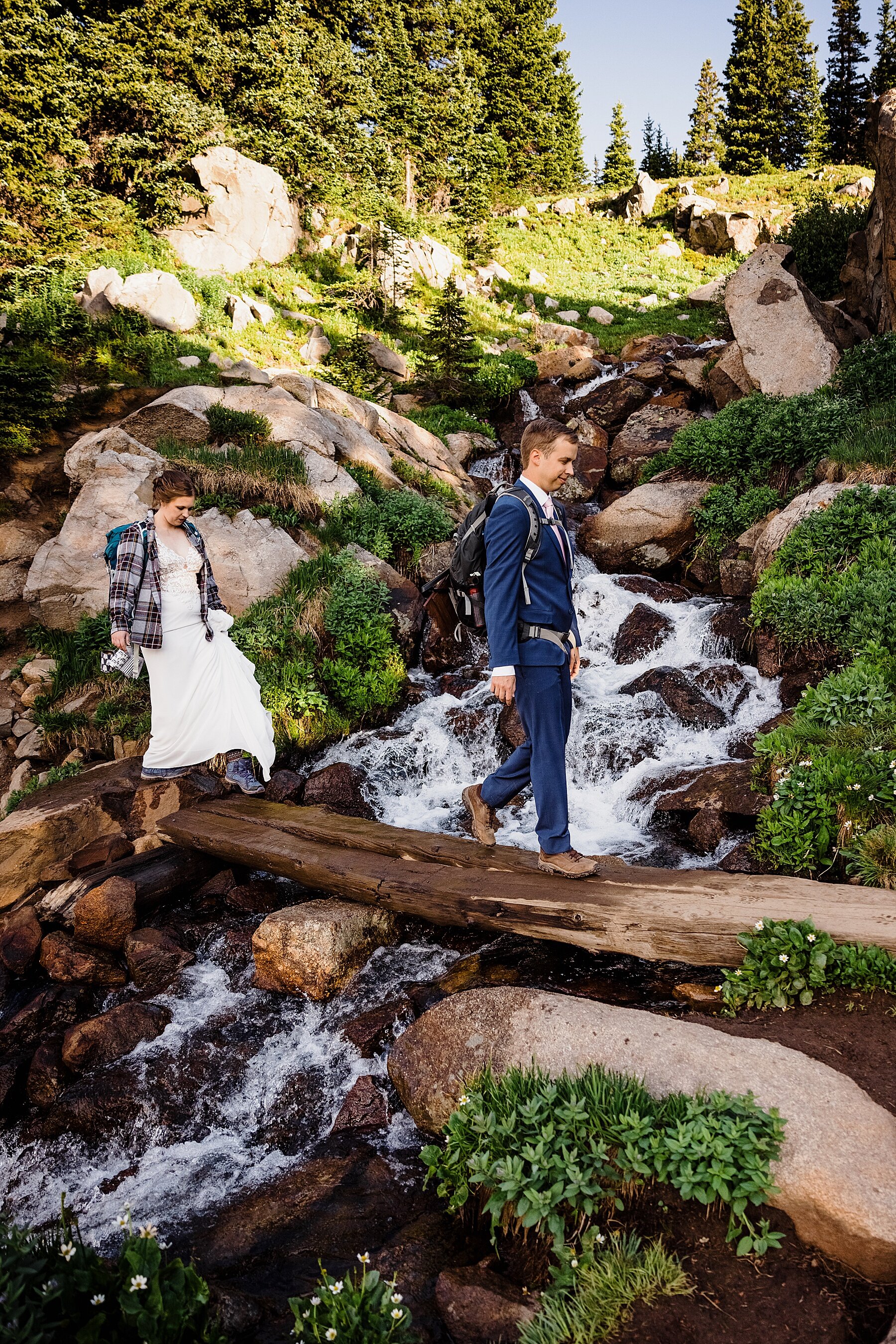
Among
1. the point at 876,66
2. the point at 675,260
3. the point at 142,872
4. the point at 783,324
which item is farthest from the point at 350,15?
the point at 142,872

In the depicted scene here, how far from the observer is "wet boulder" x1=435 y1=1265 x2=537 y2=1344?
2.77 meters

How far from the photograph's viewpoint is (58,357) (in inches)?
566

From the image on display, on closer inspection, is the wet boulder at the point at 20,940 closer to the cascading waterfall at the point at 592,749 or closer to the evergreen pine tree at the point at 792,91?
the cascading waterfall at the point at 592,749

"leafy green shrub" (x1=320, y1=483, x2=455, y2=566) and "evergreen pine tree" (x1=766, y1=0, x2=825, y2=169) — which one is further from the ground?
"evergreen pine tree" (x1=766, y1=0, x2=825, y2=169)

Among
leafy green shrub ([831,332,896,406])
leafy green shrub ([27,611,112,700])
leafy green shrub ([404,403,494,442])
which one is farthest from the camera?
leafy green shrub ([404,403,494,442])

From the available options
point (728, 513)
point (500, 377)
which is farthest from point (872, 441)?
point (500, 377)

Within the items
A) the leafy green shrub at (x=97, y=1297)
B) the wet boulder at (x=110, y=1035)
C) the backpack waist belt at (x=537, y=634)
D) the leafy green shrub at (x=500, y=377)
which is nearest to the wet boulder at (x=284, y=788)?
the wet boulder at (x=110, y=1035)

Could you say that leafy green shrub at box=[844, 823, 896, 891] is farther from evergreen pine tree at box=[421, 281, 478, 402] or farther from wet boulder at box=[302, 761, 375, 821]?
evergreen pine tree at box=[421, 281, 478, 402]

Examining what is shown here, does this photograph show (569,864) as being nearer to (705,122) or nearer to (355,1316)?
(355,1316)

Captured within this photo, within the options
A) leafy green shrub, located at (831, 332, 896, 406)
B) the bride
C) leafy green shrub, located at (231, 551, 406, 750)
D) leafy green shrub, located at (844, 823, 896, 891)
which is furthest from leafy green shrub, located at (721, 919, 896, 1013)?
leafy green shrub, located at (831, 332, 896, 406)

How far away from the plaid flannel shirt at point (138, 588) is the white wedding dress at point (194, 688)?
0.27 ft

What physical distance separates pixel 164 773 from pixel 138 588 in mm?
1879

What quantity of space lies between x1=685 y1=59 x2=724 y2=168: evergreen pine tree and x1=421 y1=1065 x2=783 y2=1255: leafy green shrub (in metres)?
61.2

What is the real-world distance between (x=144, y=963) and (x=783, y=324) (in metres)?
14.3
